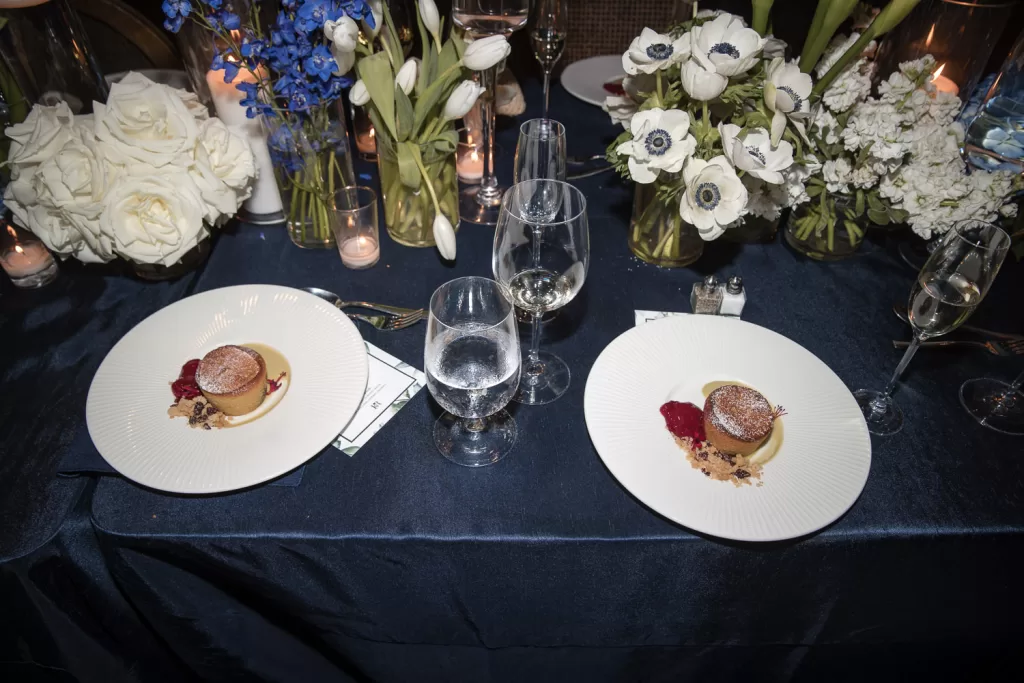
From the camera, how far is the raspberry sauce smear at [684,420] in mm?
824

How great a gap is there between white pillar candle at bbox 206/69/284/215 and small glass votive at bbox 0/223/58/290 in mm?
334

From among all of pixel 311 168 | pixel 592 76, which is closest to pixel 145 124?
→ pixel 311 168

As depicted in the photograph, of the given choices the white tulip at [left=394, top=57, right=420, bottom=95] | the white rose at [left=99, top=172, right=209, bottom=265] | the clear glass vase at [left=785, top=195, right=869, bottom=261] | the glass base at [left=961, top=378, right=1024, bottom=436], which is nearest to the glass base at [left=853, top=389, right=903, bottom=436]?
the glass base at [left=961, top=378, right=1024, bottom=436]

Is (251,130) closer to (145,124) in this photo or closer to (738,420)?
(145,124)

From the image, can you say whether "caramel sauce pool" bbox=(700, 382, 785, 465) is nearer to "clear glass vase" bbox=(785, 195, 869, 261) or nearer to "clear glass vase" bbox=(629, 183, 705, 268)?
"clear glass vase" bbox=(629, 183, 705, 268)

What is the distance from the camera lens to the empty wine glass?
1.00 metres

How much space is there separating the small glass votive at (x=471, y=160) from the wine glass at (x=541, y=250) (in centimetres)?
44

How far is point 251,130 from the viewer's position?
108 centimetres

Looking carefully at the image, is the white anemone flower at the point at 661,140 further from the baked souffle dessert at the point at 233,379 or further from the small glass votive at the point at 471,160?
the baked souffle dessert at the point at 233,379

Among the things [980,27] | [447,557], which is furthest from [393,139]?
[980,27]

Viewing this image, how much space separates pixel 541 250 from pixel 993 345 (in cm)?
74

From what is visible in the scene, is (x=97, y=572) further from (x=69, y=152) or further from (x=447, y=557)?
(x=69, y=152)

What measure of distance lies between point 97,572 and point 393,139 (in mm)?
729

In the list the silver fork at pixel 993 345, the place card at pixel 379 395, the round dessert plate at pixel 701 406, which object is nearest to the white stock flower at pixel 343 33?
the place card at pixel 379 395
